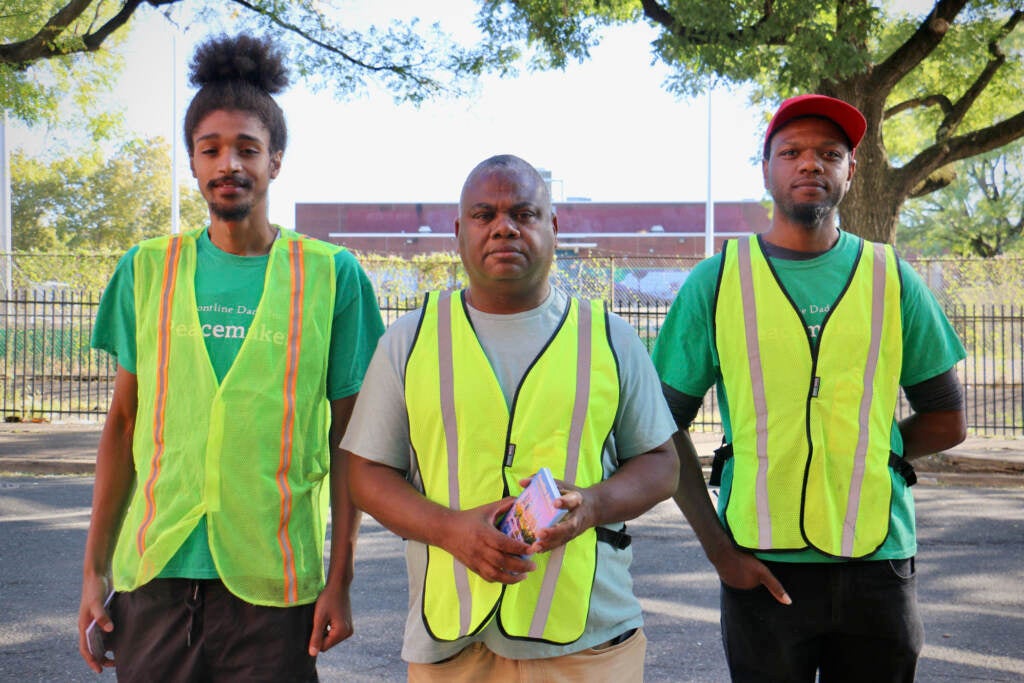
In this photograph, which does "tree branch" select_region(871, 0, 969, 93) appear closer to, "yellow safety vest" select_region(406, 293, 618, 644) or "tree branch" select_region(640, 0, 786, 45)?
"tree branch" select_region(640, 0, 786, 45)

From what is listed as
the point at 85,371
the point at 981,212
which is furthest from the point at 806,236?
the point at 981,212

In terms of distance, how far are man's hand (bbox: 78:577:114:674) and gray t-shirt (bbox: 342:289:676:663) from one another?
791mm

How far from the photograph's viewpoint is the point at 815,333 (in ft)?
8.98

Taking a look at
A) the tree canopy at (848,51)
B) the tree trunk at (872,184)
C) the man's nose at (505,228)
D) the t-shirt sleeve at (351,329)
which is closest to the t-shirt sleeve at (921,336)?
the man's nose at (505,228)

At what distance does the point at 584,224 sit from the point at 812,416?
41.4 metres

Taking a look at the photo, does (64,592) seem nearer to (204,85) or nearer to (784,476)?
(204,85)

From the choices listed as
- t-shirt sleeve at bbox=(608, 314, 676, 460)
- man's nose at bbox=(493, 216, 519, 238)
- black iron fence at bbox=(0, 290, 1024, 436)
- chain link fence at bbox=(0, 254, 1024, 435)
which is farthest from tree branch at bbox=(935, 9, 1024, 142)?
man's nose at bbox=(493, 216, 519, 238)

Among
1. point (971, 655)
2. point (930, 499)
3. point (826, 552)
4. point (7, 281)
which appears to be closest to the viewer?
point (826, 552)

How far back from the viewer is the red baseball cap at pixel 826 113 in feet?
9.26

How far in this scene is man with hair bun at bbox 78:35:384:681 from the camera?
8.07ft

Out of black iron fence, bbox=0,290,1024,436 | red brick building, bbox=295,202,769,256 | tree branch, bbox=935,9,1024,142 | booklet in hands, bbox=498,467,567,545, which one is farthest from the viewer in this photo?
red brick building, bbox=295,202,769,256

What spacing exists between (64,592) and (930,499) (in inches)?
302

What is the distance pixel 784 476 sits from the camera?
2699mm

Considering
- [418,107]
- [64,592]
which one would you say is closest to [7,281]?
[418,107]
